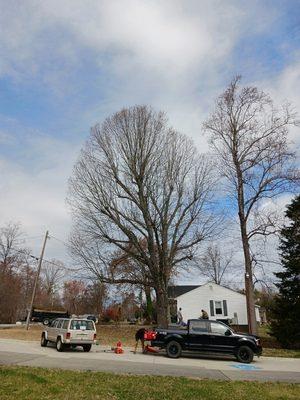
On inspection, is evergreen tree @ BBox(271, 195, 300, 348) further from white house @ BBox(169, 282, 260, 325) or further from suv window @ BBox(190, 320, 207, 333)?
white house @ BBox(169, 282, 260, 325)

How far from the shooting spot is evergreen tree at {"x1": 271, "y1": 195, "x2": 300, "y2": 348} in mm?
25156

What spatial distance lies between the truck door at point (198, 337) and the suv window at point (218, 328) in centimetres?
33

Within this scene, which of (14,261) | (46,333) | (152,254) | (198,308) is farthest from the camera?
(14,261)

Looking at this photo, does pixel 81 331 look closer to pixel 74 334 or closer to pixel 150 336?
pixel 74 334

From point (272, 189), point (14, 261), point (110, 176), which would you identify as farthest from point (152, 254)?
point (14, 261)

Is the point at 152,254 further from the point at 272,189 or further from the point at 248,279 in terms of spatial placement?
the point at 272,189

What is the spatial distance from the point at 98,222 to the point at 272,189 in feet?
38.5

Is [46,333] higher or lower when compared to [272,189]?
lower

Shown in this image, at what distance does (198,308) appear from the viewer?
1827 inches

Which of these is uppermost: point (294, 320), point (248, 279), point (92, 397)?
point (248, 279)

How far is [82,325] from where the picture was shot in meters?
20.3

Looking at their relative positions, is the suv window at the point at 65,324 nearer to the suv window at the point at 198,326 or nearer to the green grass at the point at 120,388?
the suv window at the point at 198,326

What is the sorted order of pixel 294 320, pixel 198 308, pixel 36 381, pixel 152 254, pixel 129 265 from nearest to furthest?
pixel 36 381
pixel 294 320
pixel 152 254
pixel 129 265
pixel 198 308

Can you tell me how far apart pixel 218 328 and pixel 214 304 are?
1098 inches
